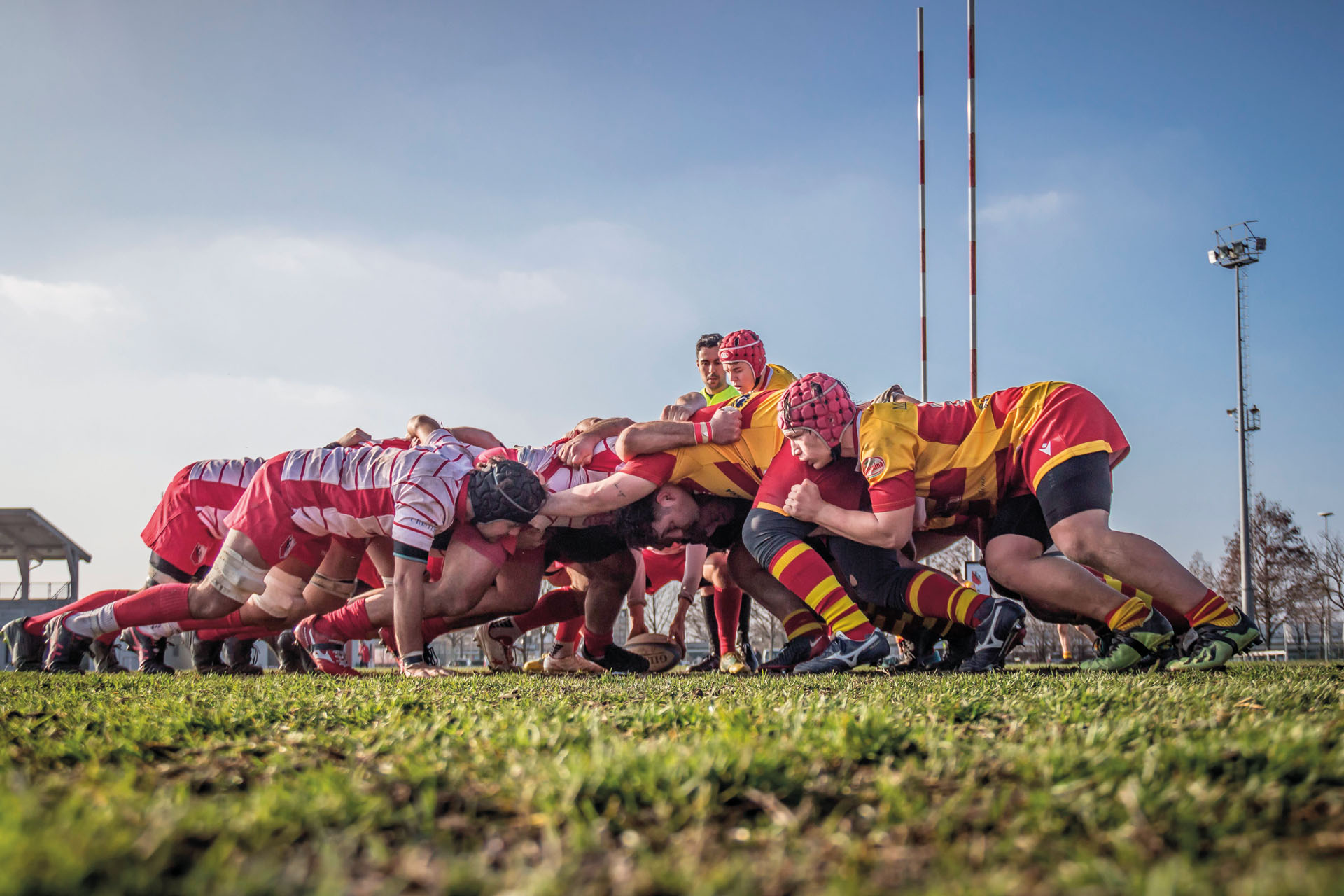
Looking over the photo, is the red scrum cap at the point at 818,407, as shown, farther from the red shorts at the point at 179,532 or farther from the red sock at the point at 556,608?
the red shorts at the point at 179,532

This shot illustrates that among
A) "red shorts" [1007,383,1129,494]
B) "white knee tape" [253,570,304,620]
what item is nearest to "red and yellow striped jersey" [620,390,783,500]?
"red shorts" [1007,383,1129,494]

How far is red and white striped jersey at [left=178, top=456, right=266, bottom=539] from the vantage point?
8016 millimetres

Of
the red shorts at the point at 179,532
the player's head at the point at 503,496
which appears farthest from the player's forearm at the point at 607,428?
the red shorts at the point at 179,532

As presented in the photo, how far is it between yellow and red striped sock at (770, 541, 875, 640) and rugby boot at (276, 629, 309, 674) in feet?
13.9

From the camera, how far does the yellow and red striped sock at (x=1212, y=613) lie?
4.64 m

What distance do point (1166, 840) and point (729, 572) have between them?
5.77 m

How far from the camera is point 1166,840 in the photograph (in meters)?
1.31

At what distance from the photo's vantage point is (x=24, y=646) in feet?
24.7

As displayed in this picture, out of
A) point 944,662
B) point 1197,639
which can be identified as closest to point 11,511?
point 944,662

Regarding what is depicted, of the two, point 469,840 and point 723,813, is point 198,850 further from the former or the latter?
point 723,813

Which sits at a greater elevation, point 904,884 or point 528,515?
point 528,515

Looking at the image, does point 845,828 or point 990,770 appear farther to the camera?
point 990,770

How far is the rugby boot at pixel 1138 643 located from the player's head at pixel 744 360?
11.4ft

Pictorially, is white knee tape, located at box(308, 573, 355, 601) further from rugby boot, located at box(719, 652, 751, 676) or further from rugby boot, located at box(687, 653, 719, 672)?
rugby boot, located at box(719, 652, 751, 676)
